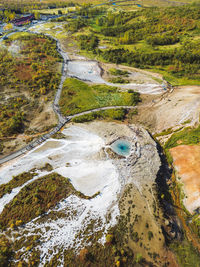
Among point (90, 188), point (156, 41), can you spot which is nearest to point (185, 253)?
point (90, 188)

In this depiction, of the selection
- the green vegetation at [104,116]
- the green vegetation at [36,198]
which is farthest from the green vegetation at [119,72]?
the green vegetation at [36,198]

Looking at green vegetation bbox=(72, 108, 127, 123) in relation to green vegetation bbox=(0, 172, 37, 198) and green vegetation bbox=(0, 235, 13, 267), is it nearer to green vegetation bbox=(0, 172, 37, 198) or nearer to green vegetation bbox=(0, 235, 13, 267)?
green vegetation bbox=(0, 172, 37, 198)

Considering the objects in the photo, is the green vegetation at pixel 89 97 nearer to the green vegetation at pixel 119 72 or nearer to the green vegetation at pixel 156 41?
the green vegetation at pixel 119 72

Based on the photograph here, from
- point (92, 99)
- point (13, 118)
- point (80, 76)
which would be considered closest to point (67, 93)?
point (92, 99)

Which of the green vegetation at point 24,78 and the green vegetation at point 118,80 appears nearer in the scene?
the green vegetation at point 24,78

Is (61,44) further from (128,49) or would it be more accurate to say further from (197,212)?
(197,212)

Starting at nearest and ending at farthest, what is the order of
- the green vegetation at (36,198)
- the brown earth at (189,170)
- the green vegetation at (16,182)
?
the green vegetation at (36,198)
the brown earth at (189,170)
the green vegetation at (16,182)

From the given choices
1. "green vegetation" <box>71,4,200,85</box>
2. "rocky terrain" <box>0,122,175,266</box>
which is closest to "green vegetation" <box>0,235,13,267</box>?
"rocky terrain" <box>0,122,175,266</box>
